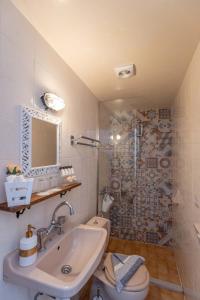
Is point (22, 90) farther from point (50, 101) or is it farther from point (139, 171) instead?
point (139, 171)

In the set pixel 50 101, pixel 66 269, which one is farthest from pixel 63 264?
pixel 50 101

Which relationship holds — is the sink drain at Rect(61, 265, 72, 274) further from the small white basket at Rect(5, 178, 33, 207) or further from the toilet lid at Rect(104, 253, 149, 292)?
the small white basket at Rect(5, 178, 33, 207)

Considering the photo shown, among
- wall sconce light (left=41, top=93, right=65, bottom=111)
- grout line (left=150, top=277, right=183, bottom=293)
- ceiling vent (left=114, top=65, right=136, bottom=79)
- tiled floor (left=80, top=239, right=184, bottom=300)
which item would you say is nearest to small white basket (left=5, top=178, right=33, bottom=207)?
wall sconce light (left=41, top=93, right=65, bottom=111)

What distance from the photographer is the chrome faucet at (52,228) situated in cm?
111

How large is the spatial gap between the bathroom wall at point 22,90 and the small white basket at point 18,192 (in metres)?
0.07

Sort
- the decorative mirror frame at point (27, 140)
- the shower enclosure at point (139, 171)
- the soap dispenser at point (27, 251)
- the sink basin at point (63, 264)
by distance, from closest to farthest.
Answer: the sink basin at point (63, 264) → the soap dispenser at point (27, 251) → the decorative mirror frame at point (27, 140) → the shower enclosure at point (139, 171)

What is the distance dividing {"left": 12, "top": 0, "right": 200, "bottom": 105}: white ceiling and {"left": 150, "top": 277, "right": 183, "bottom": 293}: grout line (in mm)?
2233

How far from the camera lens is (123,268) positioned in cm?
162

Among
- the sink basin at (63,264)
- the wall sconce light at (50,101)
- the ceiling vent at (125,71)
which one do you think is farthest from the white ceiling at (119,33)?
the sink basin at (63,264)

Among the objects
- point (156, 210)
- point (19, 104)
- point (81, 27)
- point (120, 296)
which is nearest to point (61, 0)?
point (81, 27)

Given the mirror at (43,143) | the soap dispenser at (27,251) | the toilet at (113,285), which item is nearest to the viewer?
the soap dispenser at (27,251)

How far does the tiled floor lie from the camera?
6.01 ft

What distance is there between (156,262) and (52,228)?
72.7 inches

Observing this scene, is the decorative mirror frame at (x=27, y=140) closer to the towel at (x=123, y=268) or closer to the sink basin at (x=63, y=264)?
the sink basin at (x=63, y=264)
